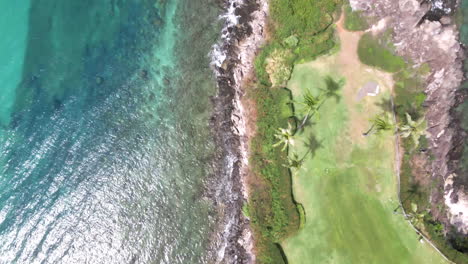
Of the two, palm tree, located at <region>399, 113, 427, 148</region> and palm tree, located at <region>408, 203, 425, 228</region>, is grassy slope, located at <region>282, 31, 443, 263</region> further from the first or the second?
palm tree, located at <region>399, 113, 427, 148</region>

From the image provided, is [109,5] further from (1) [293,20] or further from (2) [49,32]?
(1) [293,20]

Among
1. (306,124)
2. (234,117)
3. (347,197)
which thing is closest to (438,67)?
(306,124)

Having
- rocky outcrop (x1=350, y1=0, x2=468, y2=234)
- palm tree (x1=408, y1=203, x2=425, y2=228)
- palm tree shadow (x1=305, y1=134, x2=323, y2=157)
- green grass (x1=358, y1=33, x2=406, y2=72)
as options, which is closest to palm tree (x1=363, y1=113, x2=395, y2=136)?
rocky outcrop (x1=350, y1=0, x2=468, y2=234)

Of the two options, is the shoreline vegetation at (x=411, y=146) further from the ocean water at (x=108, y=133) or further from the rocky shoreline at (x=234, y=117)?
the ocean water at (x=108, y=133)

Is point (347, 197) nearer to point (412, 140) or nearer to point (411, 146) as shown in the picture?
point (411, 146)

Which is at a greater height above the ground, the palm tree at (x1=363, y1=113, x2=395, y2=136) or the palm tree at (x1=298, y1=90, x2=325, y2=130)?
the palm tree at (x1=363, y1=113, x2=395, y2=136)

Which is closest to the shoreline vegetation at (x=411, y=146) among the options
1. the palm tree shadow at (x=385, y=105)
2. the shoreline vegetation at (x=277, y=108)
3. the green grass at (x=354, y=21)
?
the palm tree shadow at (x=385, y=105)
